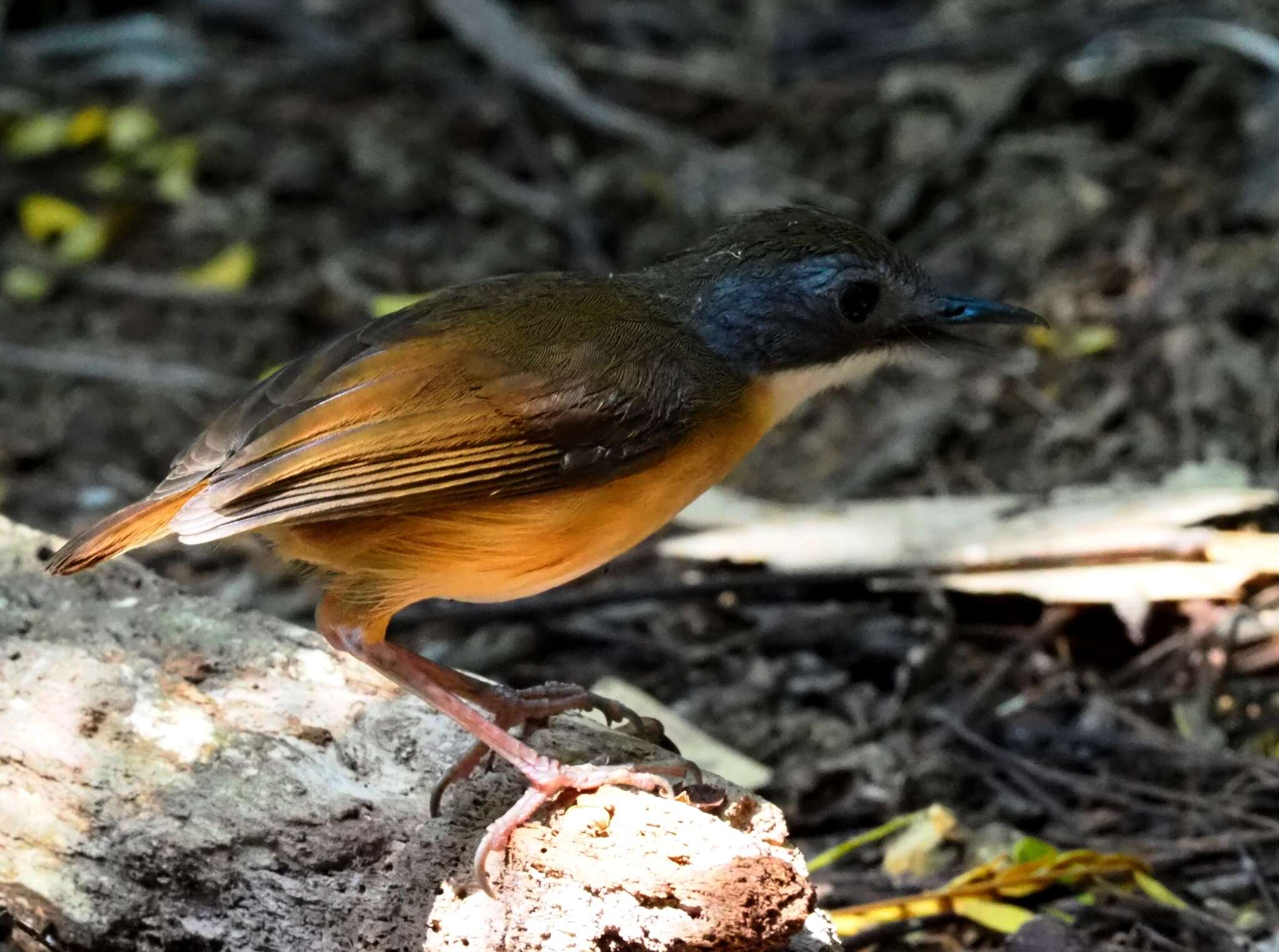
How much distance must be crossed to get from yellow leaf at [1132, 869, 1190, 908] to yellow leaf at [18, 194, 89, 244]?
19.3 ft

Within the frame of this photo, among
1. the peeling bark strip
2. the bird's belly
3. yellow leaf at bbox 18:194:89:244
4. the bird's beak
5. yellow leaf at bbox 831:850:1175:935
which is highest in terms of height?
yellow leaf at bbox 18:194:89:244

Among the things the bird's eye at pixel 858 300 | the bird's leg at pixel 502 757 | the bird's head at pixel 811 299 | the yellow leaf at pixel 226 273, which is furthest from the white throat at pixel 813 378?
the yellow leaf at pixel 226 273

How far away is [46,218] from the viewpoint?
7.28m

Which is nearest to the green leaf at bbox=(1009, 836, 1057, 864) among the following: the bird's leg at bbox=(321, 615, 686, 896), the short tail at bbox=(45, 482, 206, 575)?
the bird's leg at bbox=(321, 615, 686, 896)

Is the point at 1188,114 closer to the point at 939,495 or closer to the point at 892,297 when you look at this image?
the point at 939,495

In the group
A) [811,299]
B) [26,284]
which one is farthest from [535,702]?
[26,284]

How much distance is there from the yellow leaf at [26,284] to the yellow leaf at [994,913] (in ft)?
17.6

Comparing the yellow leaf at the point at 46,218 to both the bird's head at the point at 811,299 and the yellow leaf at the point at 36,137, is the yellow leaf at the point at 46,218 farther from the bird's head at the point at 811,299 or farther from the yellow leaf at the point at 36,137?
the bird's head at the point at 811,299

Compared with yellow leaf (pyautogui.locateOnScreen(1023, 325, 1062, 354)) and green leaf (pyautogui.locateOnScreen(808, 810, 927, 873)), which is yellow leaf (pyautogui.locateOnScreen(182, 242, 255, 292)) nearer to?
yellow leaf (pyautogui.locateOnScreen(1023, 325, 1062, 354))

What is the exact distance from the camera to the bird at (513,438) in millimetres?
3023

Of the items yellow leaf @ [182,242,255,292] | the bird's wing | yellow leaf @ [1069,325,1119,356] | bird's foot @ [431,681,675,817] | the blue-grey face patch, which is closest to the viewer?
the bird's wing

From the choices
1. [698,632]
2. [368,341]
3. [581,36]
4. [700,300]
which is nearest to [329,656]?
[368,341]

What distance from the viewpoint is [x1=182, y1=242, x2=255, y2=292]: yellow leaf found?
23.1ft

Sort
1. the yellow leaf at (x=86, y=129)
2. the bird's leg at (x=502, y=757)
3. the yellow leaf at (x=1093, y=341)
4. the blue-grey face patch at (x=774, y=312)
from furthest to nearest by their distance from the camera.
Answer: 1. the yellow leaf at (x=86, y=129)
2. the yellow leaf at (x=1093, y=341)
3. the blue-grey face patch at (x=774, y=312)
4. the bird's leg at (x=502, y=757)
